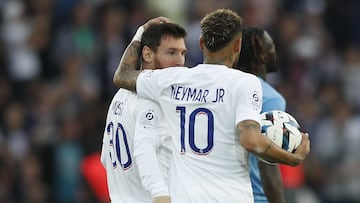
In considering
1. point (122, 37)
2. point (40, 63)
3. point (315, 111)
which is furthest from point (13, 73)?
point (315, 111)

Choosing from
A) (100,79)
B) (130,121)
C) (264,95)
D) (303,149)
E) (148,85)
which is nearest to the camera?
(303,149)

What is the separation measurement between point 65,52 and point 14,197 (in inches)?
92.6

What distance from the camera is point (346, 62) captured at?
15531 mm

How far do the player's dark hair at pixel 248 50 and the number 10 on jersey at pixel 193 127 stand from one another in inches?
52.5

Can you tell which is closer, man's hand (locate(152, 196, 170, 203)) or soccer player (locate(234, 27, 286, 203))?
man's hand (locate(152, 196, 170, 203))

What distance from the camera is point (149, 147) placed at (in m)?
6.93

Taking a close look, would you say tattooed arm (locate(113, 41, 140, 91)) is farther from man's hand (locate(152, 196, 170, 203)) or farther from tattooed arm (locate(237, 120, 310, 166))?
tattooed arm (locate(237, 120, 310, 166))

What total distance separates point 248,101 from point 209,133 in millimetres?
315

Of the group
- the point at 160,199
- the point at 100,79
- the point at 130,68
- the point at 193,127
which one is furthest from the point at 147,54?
the point at 100,79

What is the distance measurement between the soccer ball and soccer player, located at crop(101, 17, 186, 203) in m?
0.70

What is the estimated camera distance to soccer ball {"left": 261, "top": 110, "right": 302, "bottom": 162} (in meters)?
6.91

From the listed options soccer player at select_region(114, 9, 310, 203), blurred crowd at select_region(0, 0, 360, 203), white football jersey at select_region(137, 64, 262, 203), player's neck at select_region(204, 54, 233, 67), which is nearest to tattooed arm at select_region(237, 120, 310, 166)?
soccer player at select_region(114, 9, 310, 203)

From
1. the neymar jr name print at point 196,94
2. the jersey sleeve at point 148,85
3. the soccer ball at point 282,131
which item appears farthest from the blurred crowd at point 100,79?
the neymar jr name print at point 196,94

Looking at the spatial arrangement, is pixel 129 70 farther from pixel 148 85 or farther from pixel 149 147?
pixel 149 147
